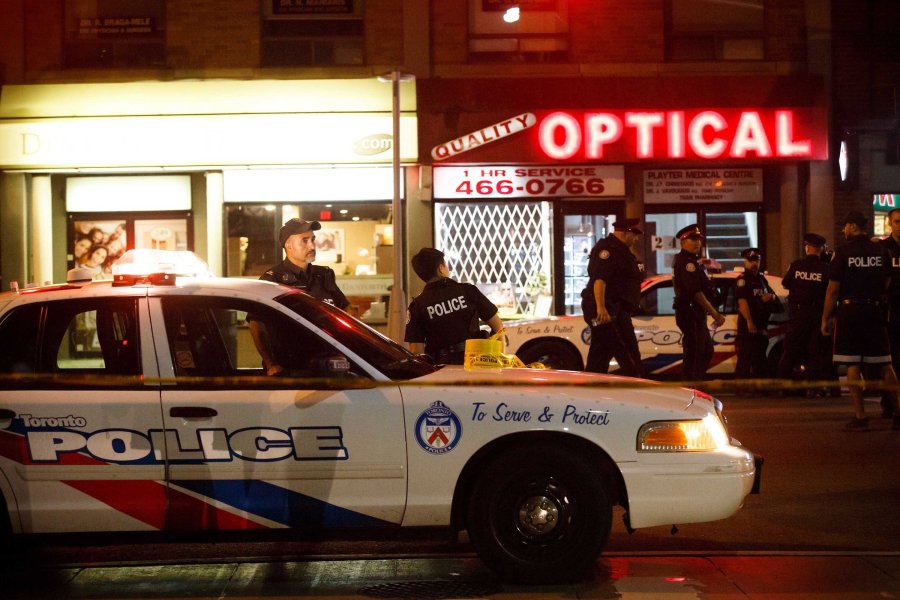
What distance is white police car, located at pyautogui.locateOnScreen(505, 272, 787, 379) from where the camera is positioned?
1352 centimetres

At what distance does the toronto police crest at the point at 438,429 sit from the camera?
5.48 m

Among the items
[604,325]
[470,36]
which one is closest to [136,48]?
[470,36]

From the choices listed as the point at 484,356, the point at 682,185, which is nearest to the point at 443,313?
the point at 484,356

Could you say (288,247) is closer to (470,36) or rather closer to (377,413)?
(377,413)

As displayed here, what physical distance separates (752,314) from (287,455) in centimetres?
884

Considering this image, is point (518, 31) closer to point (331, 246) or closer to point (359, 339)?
point (331, 246)

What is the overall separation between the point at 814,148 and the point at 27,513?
1388 centimetres

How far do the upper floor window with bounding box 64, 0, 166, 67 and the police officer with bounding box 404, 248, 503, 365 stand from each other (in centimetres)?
1101

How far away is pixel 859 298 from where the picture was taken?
33.4 feet

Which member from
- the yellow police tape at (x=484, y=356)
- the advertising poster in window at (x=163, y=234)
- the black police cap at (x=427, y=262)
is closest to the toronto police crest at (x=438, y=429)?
the yellow police tape at (x=484, y=356)

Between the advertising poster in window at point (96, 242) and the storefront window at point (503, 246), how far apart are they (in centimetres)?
492

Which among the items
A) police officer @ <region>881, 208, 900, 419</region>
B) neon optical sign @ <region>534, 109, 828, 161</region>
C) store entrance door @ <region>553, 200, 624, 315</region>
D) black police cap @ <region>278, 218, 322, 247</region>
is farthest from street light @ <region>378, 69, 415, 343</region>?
black police cap @ <region>278, 218, 322, 247</region>

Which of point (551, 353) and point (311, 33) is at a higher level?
point (311, 33)

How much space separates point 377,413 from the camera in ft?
18.0
